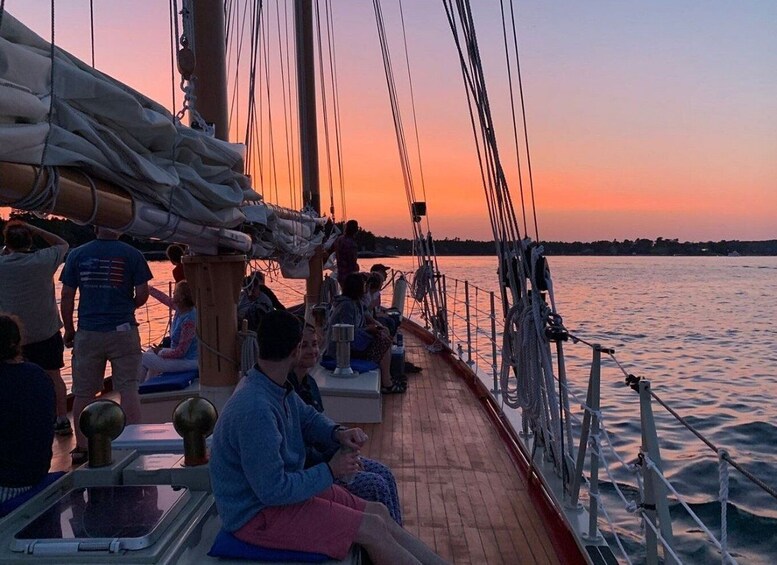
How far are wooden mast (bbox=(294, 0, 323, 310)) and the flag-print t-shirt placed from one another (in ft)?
15.6

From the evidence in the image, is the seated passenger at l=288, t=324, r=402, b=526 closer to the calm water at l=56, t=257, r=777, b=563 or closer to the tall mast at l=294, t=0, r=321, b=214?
the calm water at l=56, t=257, r=777, b=563

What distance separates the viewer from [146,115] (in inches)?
92.8

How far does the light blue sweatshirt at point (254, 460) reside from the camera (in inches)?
75.6

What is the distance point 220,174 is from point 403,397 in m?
3.12

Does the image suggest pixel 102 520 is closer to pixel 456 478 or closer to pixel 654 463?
pixel 654 463

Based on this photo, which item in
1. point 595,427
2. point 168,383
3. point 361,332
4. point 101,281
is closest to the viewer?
point 595,427

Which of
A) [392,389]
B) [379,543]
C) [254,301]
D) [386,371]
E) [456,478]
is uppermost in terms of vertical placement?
[254,301]

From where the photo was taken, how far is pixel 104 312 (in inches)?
144

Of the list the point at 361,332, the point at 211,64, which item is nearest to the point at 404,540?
the point at 211,64

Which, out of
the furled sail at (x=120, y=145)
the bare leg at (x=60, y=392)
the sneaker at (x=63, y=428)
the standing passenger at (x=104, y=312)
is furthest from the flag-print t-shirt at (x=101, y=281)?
the sneaker at (x=63, y=428)

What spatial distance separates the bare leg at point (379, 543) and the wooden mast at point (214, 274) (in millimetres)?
1589

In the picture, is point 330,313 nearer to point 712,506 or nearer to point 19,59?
point 712,506

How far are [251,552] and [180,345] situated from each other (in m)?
3.11

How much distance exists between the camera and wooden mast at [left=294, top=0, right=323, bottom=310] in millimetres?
8578
